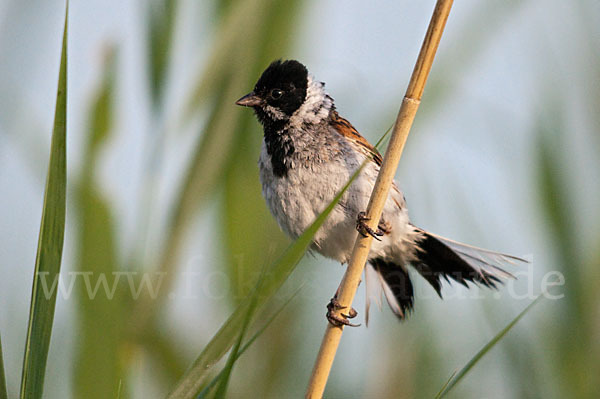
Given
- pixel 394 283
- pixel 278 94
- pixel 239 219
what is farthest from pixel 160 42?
pixel 394 283

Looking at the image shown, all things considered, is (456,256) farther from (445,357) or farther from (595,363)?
(595,363)

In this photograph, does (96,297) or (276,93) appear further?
(276,93)

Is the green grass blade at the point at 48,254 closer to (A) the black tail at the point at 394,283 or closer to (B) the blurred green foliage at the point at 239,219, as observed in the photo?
(B) the blurred green foliage at the point at 239,219

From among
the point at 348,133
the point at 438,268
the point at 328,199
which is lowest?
the point at 438,268

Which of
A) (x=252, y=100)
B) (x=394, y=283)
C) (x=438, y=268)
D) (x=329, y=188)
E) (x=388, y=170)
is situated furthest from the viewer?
(x=394, y=283)

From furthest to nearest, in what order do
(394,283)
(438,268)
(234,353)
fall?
(394,283), (438,268), (234,353)

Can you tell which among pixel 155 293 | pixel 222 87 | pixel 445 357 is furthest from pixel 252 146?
pixel 445 357

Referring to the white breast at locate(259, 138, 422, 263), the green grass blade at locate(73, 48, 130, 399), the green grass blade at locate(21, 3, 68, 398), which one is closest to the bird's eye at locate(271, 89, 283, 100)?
the white breast at locate(259, 138, 422, 263)

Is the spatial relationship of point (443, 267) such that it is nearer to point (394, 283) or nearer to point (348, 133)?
point (394, 283)
